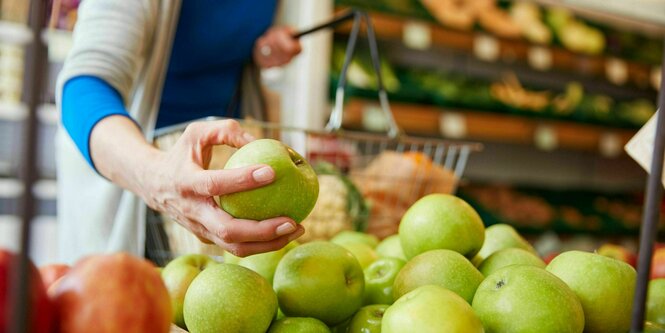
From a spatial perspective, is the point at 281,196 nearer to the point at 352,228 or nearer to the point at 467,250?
the point at 467,250

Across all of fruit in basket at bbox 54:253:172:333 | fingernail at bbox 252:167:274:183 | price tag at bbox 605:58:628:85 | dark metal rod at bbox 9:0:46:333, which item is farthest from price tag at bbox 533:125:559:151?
dark metal rod at bbox 9:0:46:333

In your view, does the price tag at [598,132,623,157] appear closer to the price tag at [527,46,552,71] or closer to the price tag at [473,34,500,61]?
the price tag at [527,46,552,71]

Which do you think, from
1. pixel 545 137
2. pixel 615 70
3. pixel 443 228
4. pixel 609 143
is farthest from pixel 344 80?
pixel 615 70

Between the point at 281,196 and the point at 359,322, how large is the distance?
0.62ft

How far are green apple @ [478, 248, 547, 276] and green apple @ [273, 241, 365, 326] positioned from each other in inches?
7.3

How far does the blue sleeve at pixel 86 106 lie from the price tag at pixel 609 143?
359 centimetres

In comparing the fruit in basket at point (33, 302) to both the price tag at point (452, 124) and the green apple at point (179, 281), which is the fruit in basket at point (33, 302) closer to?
the green apple at point (179, 281)

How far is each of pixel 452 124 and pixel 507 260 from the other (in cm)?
263

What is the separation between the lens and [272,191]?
0.69m

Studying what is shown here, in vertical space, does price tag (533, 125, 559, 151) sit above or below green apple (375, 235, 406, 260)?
below

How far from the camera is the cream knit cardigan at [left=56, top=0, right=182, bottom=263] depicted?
1.08 m

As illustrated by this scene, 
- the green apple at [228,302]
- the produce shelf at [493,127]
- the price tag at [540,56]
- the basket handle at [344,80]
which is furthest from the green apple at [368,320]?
the price tag at [540,56]

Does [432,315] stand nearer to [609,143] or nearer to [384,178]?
[384,178]

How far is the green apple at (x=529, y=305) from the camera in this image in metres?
0.65
